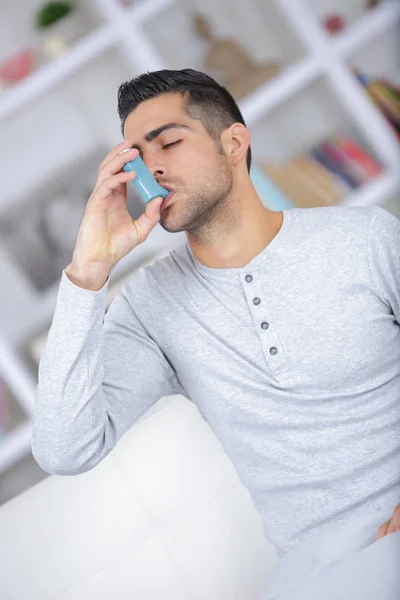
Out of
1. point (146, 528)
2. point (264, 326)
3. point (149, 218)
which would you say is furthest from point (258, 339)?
point (146, 528)

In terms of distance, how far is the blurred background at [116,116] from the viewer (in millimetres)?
2029

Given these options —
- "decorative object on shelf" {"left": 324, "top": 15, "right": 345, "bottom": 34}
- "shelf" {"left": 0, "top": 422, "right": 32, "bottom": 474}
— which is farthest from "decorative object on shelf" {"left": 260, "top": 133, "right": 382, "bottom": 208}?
"shelf" {"left": 0, "top": 422, "right": 32, "bottom": 474}

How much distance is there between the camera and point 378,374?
1.45 meters

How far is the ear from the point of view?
156 cm

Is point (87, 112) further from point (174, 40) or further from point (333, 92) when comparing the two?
point (333, 92)

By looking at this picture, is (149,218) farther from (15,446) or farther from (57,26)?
(57,26)

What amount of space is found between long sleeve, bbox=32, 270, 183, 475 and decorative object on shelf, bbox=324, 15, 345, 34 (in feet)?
4.68

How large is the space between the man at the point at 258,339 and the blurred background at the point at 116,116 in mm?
531

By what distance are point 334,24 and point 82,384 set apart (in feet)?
5.46

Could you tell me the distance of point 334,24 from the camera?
→ 236 cm

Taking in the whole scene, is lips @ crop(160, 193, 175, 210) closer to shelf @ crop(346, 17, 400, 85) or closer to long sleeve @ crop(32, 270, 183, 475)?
long sleeve @ crop(32, 270, 183, 475)

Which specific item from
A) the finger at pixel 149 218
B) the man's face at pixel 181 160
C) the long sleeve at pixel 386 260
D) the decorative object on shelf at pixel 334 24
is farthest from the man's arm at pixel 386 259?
the decorative object on shelf at pixel 334 24

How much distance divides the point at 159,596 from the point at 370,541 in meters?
0.78

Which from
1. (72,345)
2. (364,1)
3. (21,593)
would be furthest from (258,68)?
(21,593)
